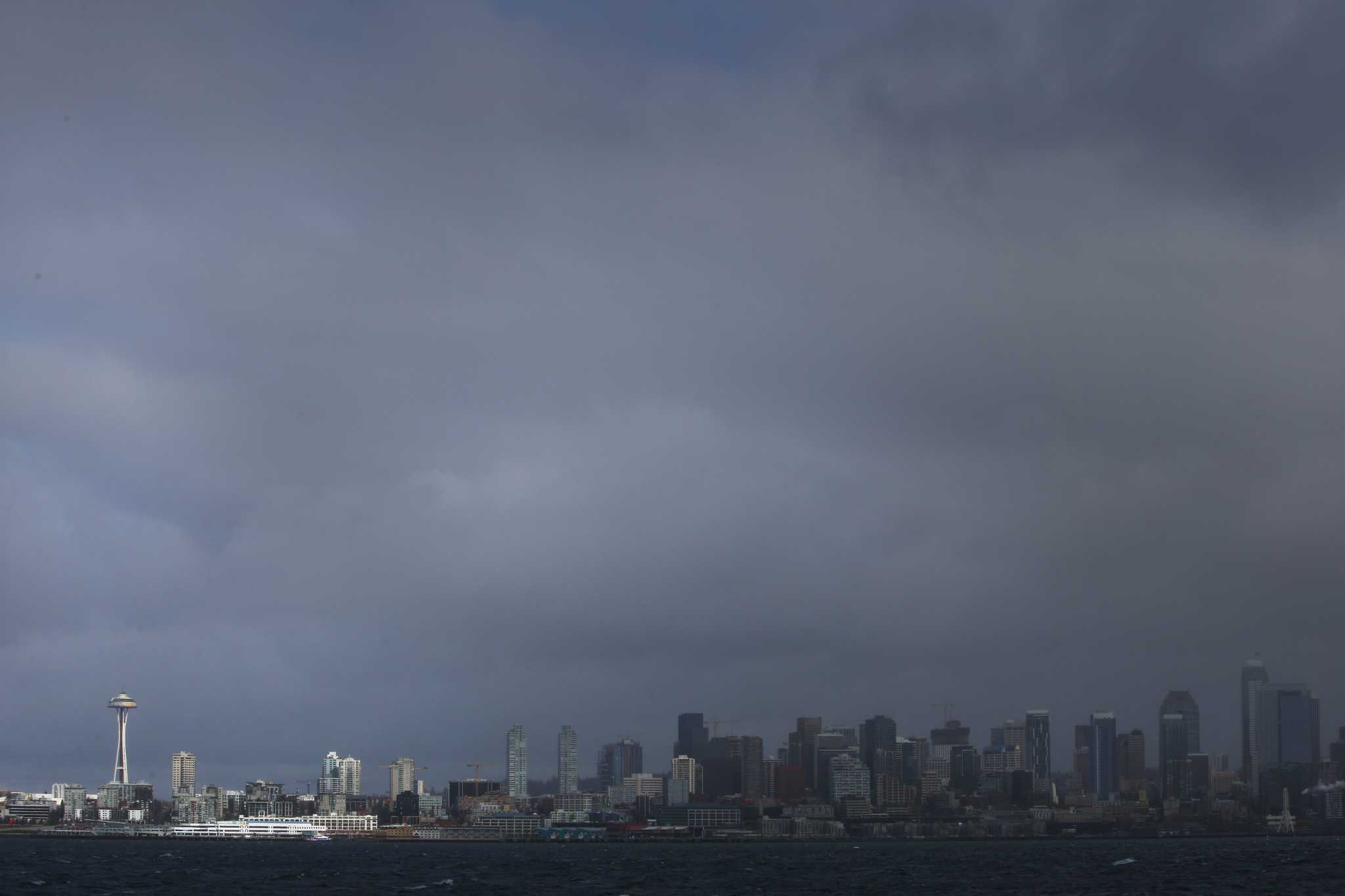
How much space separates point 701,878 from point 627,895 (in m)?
32.7

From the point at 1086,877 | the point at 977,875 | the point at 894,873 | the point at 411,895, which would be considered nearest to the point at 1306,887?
the point at 1086,877

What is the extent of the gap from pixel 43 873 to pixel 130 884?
3117cm

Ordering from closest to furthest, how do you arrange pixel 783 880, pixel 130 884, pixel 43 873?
pixel 130 884 → pixel 783 880 → pixel 43 873

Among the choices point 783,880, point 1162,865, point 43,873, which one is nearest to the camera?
point 783,880

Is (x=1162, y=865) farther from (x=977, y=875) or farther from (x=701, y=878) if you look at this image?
(x=701, y=878)

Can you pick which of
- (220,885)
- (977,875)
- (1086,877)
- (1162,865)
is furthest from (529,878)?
(1162,865)

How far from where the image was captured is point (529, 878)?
162 metres

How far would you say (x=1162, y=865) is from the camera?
18000cm

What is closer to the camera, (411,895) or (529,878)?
(411,895)

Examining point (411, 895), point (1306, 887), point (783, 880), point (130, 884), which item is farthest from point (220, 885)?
point (1306, 887)

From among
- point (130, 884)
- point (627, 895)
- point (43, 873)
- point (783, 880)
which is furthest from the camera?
point (43, 873)

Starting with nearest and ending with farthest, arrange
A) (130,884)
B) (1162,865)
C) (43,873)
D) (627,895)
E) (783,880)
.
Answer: (627,895) → (130,884) → (783,880) → (43,873) → (1162,865)

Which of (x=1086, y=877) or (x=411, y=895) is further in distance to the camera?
(x=1086, y=877)

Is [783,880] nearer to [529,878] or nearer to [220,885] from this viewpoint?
[529,878]
